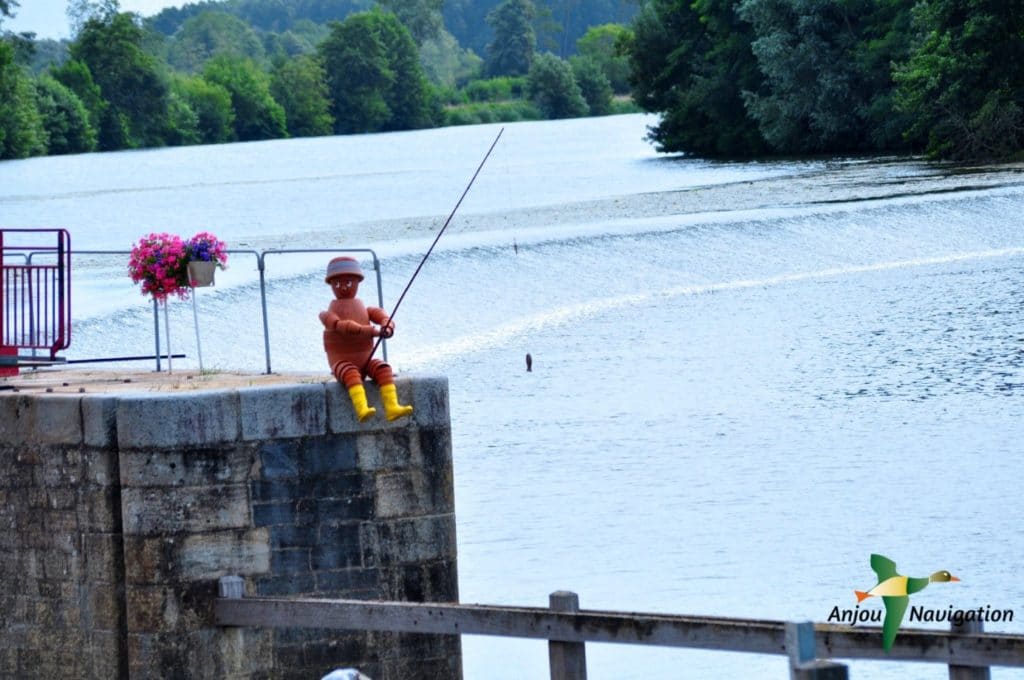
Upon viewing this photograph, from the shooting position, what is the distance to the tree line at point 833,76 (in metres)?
56.3

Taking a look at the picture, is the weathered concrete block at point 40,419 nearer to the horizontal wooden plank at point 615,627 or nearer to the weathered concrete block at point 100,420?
the weathered concrete block at point 100,420

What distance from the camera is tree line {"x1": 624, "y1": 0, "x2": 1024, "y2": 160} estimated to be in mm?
56281

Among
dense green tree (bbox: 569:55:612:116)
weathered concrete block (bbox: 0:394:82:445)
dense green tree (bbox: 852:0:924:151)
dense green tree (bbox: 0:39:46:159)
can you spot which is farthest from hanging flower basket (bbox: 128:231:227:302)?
dense green tree (bbox: 569:55:612:116)

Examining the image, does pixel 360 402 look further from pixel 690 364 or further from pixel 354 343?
pixel 690 364

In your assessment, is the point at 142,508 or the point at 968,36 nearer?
the point at 142,508

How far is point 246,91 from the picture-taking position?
142m

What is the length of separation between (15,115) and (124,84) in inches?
1003

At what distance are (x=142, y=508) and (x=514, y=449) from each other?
11668 mm

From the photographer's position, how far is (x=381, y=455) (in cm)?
1102

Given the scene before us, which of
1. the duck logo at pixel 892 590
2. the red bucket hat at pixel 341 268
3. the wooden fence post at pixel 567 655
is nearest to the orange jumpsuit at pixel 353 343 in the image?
the red bucket hat at pixel 341 268

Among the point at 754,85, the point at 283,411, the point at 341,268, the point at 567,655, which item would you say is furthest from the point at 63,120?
the point at 567,655

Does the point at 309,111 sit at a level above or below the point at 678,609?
above

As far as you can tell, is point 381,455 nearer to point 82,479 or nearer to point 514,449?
point 82,479

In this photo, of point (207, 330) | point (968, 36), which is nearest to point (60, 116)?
point (968, 36)
